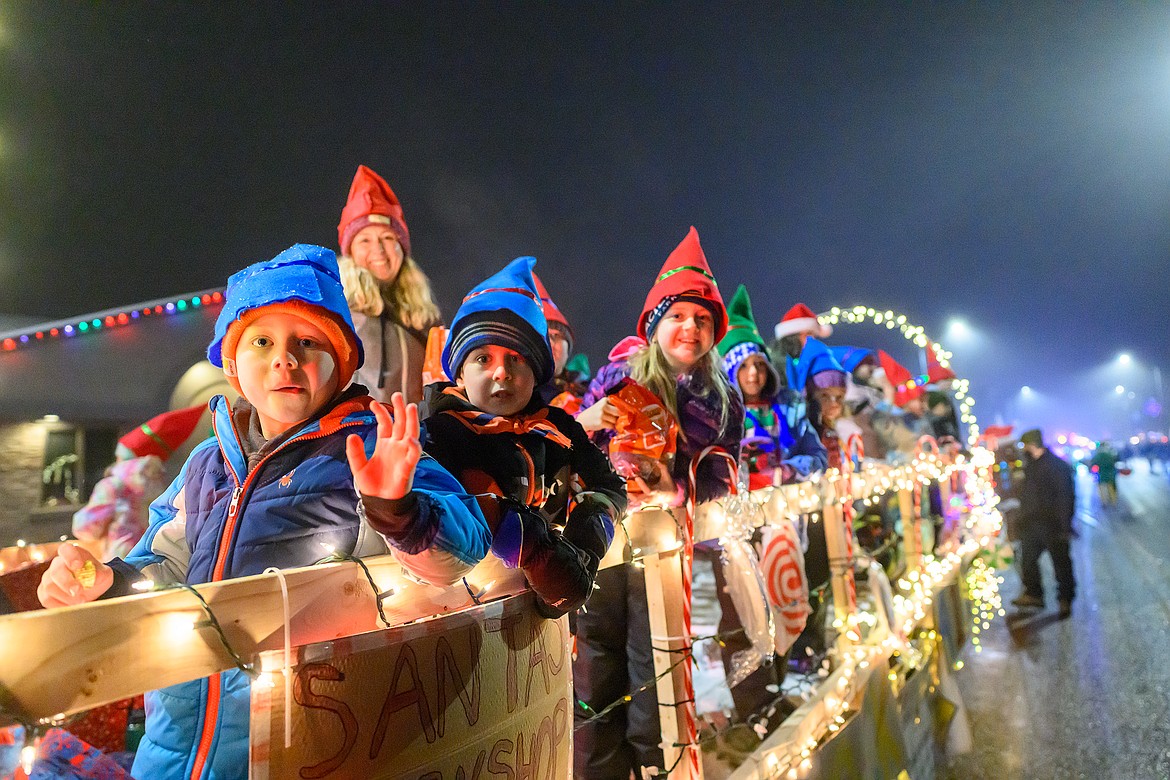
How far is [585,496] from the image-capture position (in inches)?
74.2

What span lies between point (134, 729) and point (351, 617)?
4.79 feet

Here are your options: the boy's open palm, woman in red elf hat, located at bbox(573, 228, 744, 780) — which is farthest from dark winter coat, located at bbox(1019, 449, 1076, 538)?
the boy's open palm

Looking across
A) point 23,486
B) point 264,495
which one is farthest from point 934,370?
point 23,486

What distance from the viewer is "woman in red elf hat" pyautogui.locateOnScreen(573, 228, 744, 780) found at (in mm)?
2797

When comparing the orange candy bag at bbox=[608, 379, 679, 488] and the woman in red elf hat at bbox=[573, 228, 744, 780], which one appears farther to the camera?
the woman in red elf hat at bbox=[573, 228, 744, 780]

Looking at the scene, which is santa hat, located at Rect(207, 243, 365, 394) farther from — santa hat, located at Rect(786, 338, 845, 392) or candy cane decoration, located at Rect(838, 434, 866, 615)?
santa hat, located at Rect(786, 338, 845, 392)

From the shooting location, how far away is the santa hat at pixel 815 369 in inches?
213

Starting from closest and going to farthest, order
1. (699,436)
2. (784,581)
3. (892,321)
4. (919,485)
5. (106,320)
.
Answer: (699,436) → (784,581) → (919,485) → (106,320) → (892,321)

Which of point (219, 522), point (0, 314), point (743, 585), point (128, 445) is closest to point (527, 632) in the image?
point (219, 522)

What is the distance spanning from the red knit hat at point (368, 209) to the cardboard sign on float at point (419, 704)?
240cm

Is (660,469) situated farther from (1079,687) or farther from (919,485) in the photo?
(1079,687)

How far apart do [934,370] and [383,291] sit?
1015 cm

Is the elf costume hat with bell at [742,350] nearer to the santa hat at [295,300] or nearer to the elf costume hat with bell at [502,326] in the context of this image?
the elf costume hat with bell at [502,326]

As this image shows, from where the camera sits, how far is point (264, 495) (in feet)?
4.66
